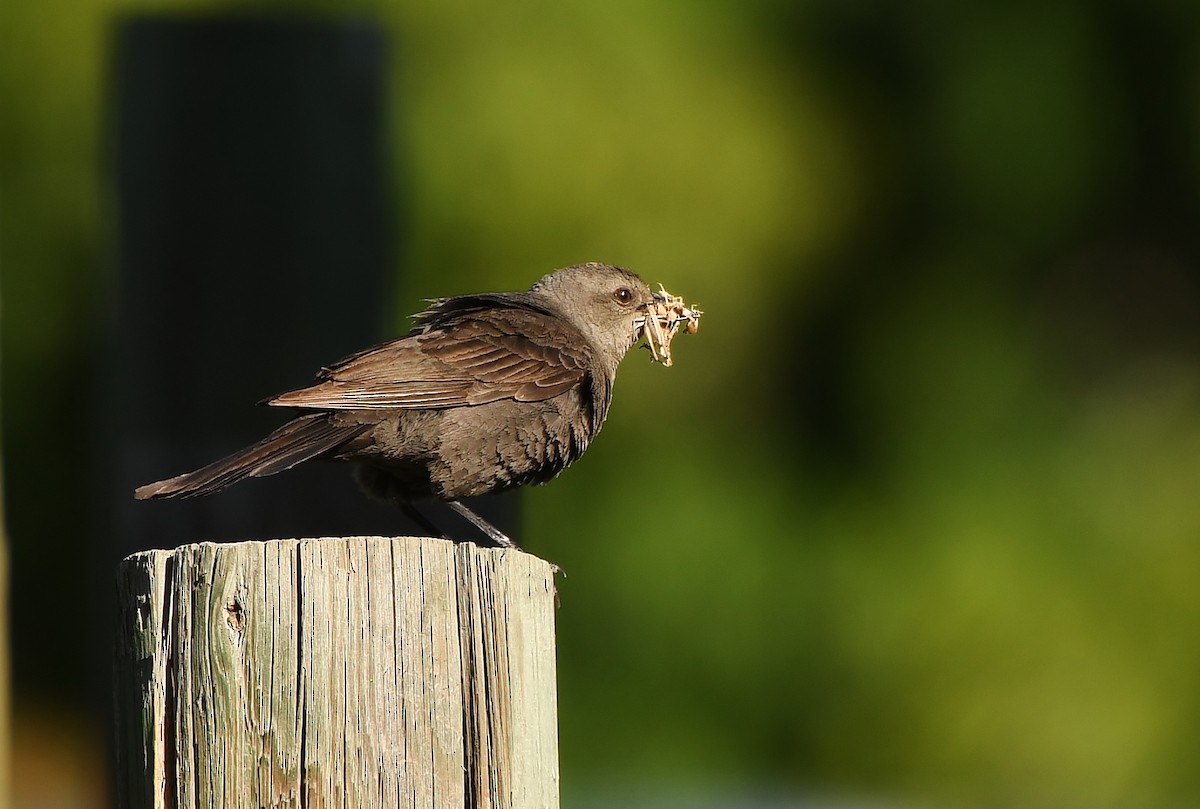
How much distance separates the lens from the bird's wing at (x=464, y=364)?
3.92m

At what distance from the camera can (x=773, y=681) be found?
7816 mm

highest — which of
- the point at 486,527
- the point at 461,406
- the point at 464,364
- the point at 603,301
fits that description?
the point at 603,301

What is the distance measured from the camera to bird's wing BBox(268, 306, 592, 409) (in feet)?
12.9

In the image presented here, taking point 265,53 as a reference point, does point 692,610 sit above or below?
below

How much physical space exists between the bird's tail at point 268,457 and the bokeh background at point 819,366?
9.09 feet

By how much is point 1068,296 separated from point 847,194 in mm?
1498

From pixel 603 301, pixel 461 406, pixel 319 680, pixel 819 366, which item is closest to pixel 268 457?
pixel 461 406

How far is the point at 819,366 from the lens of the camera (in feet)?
28.5

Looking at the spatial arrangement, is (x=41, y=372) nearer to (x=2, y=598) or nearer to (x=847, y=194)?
(x=2, y=598)

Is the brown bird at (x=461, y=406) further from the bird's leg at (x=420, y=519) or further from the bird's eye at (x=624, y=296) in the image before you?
the bird's eye at (x=624, y=296)

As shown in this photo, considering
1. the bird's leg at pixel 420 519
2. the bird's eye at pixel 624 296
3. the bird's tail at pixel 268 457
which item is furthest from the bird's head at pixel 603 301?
the bird's tail at pixel 268 457

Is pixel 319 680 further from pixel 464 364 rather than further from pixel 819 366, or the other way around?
pixel 819 366

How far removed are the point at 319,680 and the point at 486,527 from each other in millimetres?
2016

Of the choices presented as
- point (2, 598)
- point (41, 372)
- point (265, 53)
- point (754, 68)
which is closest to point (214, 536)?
point (2, 598)
